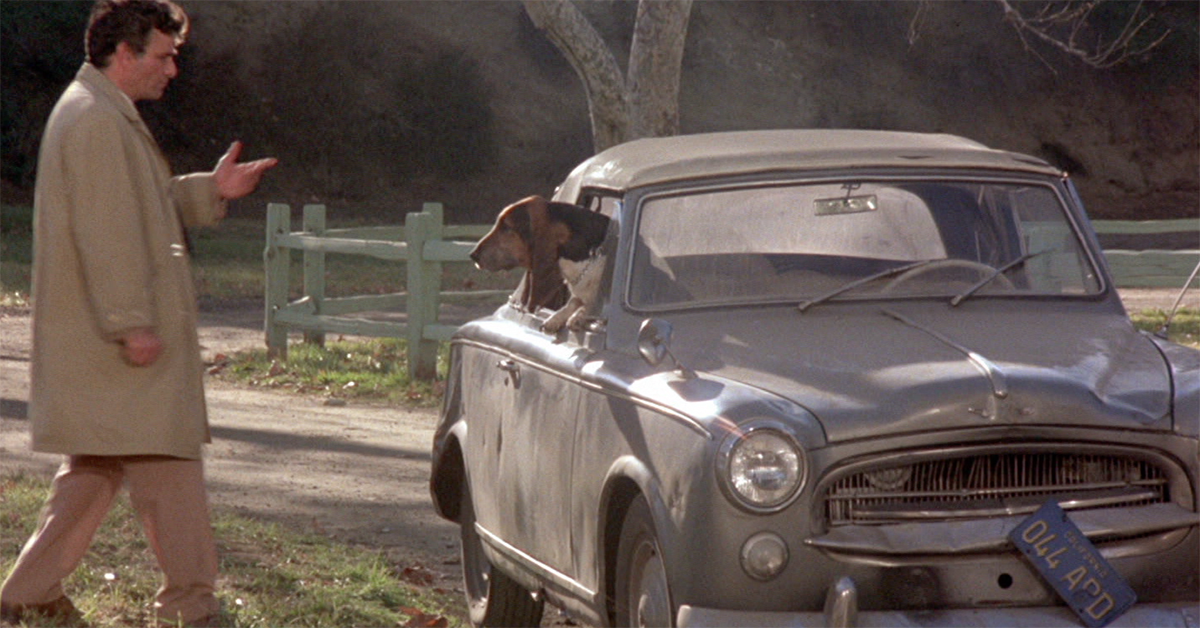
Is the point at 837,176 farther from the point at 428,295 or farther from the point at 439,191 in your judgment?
the point at 439,191

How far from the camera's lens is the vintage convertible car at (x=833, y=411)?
4.57 meters

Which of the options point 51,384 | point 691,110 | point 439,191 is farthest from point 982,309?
point 691,110

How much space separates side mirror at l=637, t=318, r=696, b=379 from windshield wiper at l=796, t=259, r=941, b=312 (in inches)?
22.1

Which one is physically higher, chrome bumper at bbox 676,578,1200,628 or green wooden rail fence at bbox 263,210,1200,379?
chrome bumper at bbox 676,578,1200,628

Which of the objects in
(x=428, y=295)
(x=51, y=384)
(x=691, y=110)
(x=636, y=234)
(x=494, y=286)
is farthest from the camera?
(x=691, y=110)

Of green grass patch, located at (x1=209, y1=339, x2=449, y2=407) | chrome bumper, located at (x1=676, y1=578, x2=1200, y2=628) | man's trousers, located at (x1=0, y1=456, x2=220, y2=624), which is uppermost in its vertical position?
chrome bumper, located at (x1=676, y1=578, x2=1200, y2=628)

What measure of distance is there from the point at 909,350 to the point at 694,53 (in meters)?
38.2

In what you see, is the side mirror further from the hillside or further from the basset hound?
the hillside

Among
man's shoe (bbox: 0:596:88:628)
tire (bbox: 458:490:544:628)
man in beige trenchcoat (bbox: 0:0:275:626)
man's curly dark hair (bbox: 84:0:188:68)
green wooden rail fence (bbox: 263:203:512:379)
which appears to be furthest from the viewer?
green wooden rail fence (bbox: 263:203:512:379)

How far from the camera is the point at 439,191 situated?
3781 centimetres

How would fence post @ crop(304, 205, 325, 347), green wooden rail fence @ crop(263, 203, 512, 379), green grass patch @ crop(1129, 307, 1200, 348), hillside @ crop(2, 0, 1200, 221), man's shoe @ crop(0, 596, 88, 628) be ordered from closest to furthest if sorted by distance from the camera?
man's shoe @ crop(0, 596, 88, 628) < green wooden rail fence @ crop(263, 203, 512, 379) < fence post @ crop(304, 205, 325, 347) < green grass patch @ crop(1129, 307, 1200, 348) < hillside @ crop(2, 0, 1200, 221)

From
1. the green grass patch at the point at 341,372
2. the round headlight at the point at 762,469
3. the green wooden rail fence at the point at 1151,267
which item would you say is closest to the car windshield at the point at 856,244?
the round headlight at the point at 762,469

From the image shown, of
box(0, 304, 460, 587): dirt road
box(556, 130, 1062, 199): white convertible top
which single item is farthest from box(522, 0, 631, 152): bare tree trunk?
box(556, 130, 1062, 199): white convertible top

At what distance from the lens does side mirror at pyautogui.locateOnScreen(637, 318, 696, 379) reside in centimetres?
511
